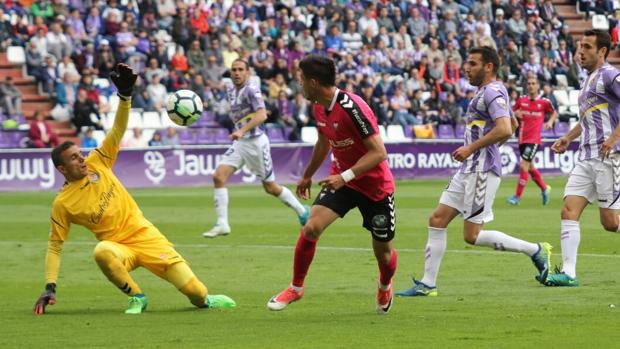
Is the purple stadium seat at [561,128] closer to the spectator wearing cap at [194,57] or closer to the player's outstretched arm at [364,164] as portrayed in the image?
the spectator wearing cap at [194,57]

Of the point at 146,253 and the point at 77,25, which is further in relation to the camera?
the point at 77,25

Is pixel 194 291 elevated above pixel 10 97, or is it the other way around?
pixel 194 291

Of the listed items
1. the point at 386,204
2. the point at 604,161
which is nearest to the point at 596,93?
the point at 604,161

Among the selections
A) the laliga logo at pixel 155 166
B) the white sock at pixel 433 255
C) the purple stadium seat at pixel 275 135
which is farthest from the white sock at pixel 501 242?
the purple stadium seat at pixel 275 135

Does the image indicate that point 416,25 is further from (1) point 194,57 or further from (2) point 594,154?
(2) point 594,154

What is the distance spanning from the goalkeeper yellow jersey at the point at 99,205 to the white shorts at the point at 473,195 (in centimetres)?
288

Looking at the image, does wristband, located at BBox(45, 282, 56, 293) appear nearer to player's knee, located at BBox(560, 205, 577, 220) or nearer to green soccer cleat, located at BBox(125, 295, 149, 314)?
green soccer cleat, located at BBox(125, 295, 149, 314)

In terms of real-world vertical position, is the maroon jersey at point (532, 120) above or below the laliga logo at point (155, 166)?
above

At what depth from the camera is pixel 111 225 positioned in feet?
34.1

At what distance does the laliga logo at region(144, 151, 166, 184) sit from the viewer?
29438 millimetres

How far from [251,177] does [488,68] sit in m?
19.6

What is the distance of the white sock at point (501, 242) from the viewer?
1173 centimetres

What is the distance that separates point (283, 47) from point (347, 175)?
26369 mm

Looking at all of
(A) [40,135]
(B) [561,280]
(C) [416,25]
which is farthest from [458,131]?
(B) [561,280]
